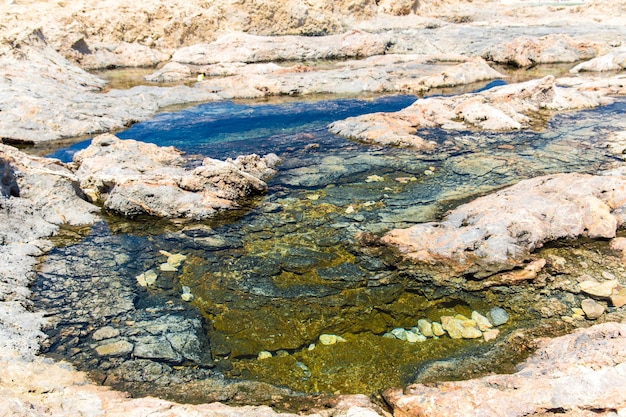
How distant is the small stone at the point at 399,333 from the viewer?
186 inches

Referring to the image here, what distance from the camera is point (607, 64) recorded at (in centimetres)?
1888

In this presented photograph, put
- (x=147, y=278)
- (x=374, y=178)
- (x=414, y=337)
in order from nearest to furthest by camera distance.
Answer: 1. (x=414, y=337)
2. (x=147, y=278)
3. (x=374, y=178)

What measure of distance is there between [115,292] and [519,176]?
738 centimetres

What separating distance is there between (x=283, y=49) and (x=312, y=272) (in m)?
→ 21.3

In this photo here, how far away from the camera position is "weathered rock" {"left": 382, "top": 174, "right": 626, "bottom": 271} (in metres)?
5.83

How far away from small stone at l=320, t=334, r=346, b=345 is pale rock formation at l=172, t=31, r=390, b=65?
870 inches

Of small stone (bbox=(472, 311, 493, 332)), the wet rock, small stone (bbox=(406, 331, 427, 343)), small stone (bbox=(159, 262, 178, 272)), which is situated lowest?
small stone (bbox=(406, 331, 427, 343))

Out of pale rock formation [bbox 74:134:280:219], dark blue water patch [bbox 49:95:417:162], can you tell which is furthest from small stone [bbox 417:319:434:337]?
dark blue water patch [bbox 49:95:417:162]

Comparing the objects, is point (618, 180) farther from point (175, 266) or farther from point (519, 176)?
point (175, 266)

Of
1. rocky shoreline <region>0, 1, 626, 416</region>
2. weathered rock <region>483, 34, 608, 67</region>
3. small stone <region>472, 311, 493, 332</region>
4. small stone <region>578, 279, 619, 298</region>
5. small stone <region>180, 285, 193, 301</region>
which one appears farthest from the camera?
weathered rock <region>483, 34, 608, 67</region>

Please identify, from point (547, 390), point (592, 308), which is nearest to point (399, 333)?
point (547, 390)

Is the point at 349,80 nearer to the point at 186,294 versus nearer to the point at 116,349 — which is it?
the point at 186,294

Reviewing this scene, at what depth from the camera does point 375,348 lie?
181 inches

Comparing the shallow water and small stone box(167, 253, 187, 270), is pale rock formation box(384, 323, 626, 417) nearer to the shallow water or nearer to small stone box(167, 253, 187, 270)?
the shallow water
